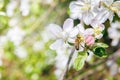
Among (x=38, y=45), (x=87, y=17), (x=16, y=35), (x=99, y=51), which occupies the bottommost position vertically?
(x=99, y=51)

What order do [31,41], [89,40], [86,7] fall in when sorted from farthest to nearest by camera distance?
[31,41] < [86,7] < [89,40]

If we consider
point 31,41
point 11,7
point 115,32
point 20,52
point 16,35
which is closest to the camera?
point 115,32

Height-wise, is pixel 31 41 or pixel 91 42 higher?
pixel 31 41

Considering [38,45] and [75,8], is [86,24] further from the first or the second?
[38,45]

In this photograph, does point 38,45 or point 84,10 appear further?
point 38,45

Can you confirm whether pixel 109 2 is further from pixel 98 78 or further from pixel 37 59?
pixel 37 59

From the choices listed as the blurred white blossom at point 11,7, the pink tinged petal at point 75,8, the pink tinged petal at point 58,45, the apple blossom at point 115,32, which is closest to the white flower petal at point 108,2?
the pink tinged petal at point 75,8

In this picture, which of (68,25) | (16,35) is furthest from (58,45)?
(16,35)

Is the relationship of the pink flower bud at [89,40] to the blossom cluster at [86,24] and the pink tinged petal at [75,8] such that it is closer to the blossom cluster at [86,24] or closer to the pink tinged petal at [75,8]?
the blossom cluster at [86,24]
